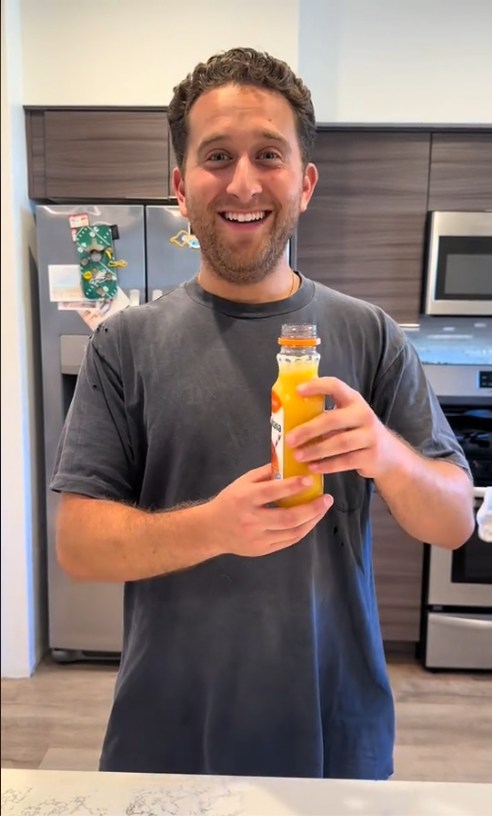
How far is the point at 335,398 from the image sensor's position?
0.57 meters


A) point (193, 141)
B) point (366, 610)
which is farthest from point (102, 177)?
Answer: point (366, 610)

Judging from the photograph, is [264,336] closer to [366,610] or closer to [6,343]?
[366,610]

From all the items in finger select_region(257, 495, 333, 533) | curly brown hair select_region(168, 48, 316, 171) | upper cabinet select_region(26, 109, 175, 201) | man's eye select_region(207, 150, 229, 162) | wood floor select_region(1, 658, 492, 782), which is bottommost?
wood floor select_region(1, 658, 492, 782)

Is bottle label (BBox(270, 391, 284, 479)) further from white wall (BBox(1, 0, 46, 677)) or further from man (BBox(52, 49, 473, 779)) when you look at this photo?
white wall (BBox(1, 0, 46, 677))

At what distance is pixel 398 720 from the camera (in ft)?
3.77

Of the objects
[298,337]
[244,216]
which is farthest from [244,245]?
[298,337]

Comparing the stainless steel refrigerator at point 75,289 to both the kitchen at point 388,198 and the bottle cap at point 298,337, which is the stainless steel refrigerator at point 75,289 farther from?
the bottle cap at point 298,337

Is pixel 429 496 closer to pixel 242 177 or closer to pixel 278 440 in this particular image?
pixel 278 440

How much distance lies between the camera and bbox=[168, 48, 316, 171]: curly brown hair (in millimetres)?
737

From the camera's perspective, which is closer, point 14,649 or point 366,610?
point 366,610

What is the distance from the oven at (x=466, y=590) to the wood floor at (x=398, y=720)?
47 mm

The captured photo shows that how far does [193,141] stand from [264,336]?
0.25 meters

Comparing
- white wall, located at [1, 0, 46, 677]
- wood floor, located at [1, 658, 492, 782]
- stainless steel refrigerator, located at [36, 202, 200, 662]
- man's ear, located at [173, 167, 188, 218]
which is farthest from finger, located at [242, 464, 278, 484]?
stainless steel refrigerator, located at [36, 202, 200, 662]

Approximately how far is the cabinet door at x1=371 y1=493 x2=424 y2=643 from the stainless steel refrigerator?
79 centimetres
